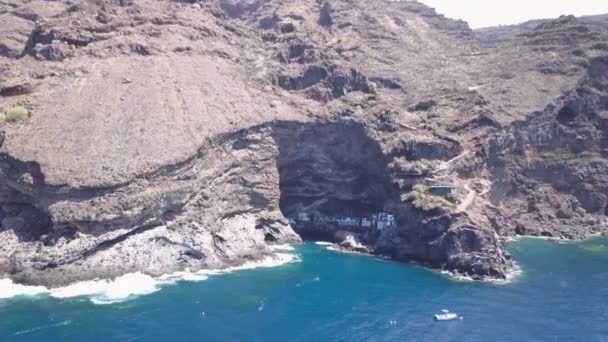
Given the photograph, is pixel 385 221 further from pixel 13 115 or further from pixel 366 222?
pixel 13 115

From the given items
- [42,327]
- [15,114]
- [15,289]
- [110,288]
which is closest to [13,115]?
[15,114]

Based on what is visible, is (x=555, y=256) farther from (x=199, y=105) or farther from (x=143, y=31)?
(x=143, y=31)

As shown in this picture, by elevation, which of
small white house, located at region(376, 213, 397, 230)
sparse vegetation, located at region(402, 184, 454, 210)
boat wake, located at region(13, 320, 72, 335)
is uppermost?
sparse vegetation, located at region(402, 184, 454, 210)

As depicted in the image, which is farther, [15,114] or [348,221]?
[348,221]

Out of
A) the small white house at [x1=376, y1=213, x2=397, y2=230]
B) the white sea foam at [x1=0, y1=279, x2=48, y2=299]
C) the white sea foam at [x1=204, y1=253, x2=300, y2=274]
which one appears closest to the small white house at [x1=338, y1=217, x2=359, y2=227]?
the small white house at [x1=376, y1=213, x2=397, y2=230]

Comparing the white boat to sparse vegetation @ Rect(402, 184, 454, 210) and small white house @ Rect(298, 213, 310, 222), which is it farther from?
small white house @ Rect(298, 213, 310, 222)

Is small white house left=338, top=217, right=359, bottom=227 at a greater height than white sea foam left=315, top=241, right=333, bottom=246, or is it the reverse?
small white house left=338, top=217, right=359, bottom=227
